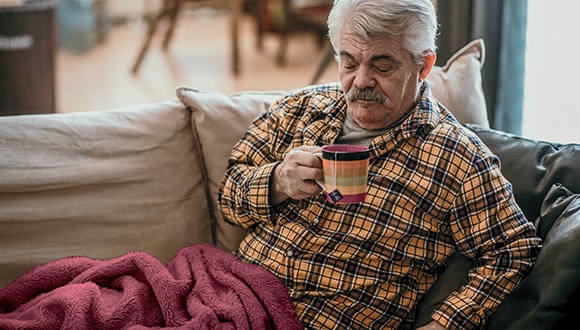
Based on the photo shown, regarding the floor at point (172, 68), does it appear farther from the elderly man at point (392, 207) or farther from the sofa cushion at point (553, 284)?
the sofa cushion at point (553, 284)

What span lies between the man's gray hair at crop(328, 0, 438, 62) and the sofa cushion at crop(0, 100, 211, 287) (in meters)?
0.63

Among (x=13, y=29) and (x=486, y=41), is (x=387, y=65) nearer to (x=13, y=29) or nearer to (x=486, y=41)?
(x=486, y=41)

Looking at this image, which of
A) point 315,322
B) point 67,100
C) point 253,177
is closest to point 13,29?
point 67,100

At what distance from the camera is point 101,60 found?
6.55m

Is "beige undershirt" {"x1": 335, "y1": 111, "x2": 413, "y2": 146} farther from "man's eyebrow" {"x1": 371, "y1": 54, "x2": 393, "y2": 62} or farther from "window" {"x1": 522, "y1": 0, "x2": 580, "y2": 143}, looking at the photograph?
"window" {"x1": 522, "y1": 0, "x2": 580, "y2": 143}

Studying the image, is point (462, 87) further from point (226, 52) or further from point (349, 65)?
point (226, 52)

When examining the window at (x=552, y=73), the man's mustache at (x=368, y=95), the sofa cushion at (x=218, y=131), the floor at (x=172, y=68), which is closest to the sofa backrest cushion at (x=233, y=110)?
the sofa cushion at (x=218, y=131)

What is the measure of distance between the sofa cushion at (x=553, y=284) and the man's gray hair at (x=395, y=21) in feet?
1.53

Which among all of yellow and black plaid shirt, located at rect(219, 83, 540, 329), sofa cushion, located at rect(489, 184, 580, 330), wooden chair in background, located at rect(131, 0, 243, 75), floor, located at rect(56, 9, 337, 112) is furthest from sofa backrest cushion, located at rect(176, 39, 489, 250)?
wooden chair in background, located at rect(131, 0, 243, 75)

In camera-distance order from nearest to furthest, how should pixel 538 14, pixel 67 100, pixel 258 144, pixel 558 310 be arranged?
1. pixel 558 310
2. pixel 258 144
3. pixel 538 14
4. pixel 67 100

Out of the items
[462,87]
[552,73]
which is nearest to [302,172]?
→ [462,87]

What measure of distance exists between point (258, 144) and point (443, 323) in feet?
2.12

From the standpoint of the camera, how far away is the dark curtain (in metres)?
2.89

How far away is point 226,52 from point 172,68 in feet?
2.61
